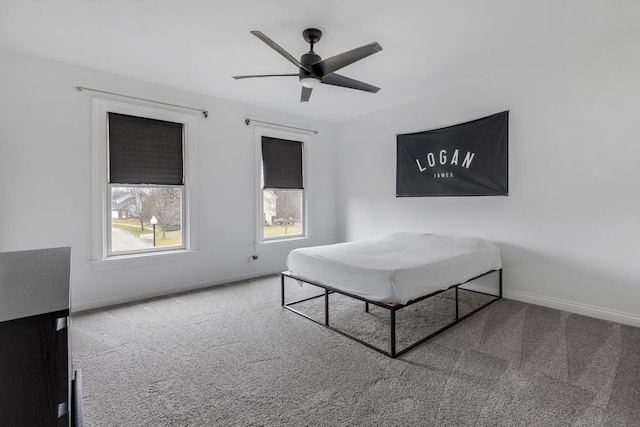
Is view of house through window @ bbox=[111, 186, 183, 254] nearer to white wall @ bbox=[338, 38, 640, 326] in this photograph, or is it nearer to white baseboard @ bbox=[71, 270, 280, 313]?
white baseboard @ bbox=[71, 270, 280, 313]

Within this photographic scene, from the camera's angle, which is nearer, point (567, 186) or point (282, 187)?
point (567, 186)

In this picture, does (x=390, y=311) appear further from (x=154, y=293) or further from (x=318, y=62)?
(x=154, y=293)

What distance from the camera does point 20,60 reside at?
2.82 m

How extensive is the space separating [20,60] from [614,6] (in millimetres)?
4957

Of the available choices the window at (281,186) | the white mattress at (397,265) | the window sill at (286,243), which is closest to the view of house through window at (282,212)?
the window at (281,186)

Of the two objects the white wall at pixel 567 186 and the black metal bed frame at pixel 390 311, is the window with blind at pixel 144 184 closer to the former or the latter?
the black metal bed frame at pixel 390 311

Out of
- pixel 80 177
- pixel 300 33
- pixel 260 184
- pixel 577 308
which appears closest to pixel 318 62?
pixel 300 33

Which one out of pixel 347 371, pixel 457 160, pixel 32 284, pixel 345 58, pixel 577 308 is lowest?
pixel 347 371

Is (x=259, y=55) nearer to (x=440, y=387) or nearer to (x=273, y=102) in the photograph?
(x=273, y=102)

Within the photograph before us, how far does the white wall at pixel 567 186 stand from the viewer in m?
2.68

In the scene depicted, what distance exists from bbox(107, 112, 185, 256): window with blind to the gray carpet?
3.03ft

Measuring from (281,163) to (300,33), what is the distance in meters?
2.33

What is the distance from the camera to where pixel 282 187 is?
4.73 meters

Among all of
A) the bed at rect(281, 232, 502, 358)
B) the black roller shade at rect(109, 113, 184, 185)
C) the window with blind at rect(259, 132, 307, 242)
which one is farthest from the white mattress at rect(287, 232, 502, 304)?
the black roller shade at rect(109, 113, 184, 185)
